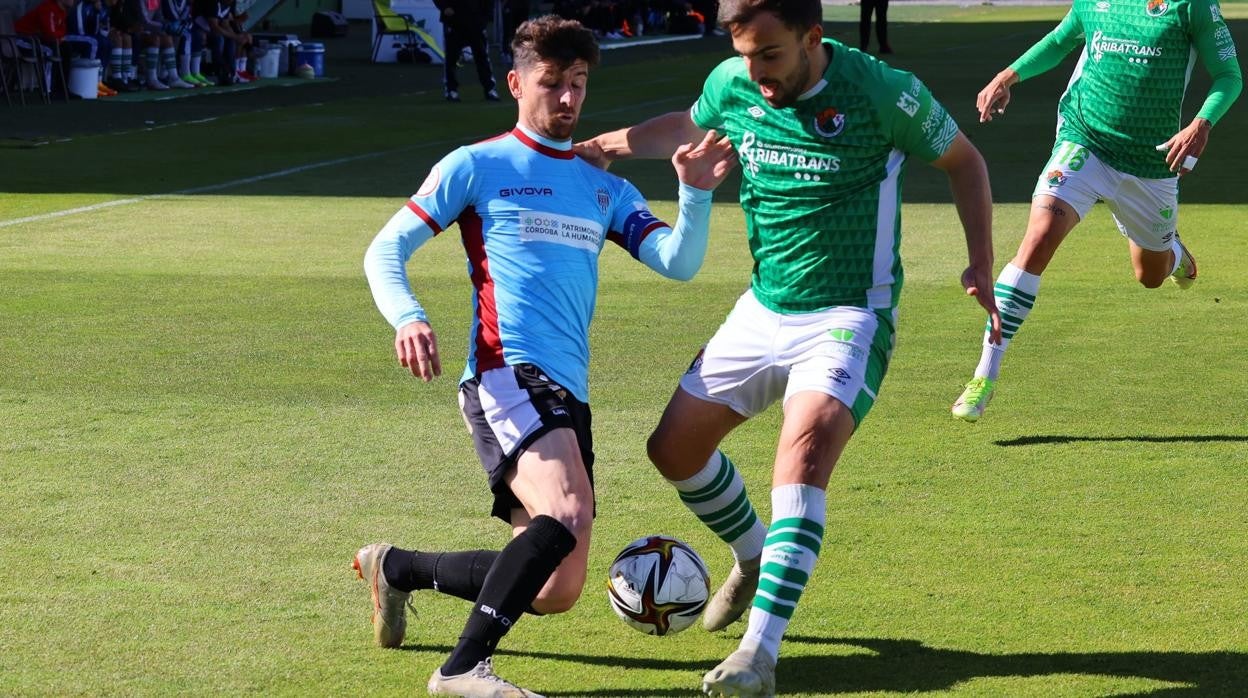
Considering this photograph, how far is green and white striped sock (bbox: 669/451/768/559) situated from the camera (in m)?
5.61

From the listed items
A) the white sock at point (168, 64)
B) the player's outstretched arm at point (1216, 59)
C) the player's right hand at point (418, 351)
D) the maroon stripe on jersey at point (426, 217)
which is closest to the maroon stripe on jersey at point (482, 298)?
the maroon stripe on jersey at point (426, 217)

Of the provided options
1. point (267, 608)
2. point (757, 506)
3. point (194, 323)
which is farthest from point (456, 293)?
point (267, 608)

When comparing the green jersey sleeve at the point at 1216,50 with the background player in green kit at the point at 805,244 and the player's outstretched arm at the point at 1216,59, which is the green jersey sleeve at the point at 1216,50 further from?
the background player in green kit at the point at 805,244

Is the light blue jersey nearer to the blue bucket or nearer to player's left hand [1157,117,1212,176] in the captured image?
player's left hand [1157,117,1212,176]

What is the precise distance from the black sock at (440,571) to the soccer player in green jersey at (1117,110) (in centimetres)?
431

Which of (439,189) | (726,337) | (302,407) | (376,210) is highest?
(439,189)

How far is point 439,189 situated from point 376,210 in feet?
36.1

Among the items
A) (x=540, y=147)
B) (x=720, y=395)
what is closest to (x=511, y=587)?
(x=720, y=395)

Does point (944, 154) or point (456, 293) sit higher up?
point (944, 154)

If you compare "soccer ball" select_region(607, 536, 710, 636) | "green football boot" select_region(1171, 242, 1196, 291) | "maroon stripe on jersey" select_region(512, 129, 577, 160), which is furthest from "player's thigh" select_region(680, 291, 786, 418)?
"green football boot" select_region(1171, 242, 1196, 291)

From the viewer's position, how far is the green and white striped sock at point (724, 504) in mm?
5613

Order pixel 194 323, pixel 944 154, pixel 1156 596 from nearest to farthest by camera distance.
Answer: pixel 944 154
pixel 1156 596
pixel 194 323

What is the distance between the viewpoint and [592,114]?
83.4ft

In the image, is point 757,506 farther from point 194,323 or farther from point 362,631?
point 194,323
